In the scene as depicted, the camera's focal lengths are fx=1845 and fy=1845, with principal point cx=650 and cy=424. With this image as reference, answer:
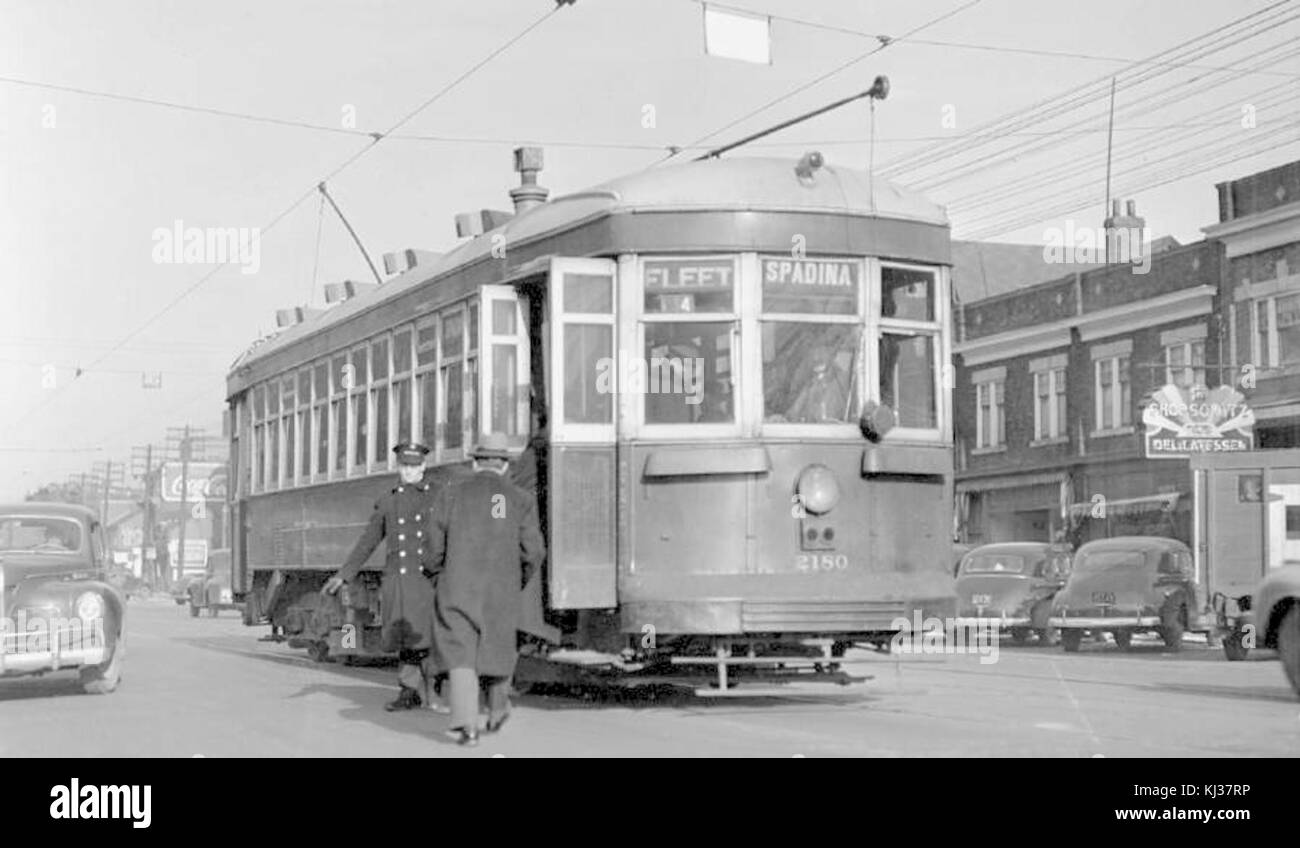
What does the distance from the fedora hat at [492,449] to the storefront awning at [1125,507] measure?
2973 centimetres

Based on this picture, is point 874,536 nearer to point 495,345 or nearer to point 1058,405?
point 495,345

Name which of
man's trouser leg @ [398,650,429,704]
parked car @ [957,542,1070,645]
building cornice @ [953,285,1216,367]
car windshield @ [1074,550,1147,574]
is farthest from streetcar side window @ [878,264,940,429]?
building cornice @ [953,285,1216,367]

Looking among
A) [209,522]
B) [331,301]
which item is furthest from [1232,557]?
[209,522]

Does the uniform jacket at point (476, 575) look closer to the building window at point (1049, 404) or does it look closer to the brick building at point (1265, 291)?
the brick building at point (1265, 291)

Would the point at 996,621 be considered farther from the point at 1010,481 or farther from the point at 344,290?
the point at 1010,481

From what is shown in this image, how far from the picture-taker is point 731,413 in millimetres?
12547

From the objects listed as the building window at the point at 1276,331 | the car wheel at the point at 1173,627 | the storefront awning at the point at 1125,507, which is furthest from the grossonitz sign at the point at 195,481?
the car wheel at the point at 1173,627

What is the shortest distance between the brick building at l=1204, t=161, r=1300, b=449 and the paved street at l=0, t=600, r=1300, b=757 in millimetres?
17265

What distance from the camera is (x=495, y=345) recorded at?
13133 mm

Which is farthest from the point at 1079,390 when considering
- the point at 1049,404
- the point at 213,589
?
the point at 213,589

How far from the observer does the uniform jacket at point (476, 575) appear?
10625mm

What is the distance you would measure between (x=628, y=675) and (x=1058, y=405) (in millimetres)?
32021

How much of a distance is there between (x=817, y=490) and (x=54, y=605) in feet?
20.3

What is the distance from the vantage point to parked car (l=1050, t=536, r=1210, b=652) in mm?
25219
